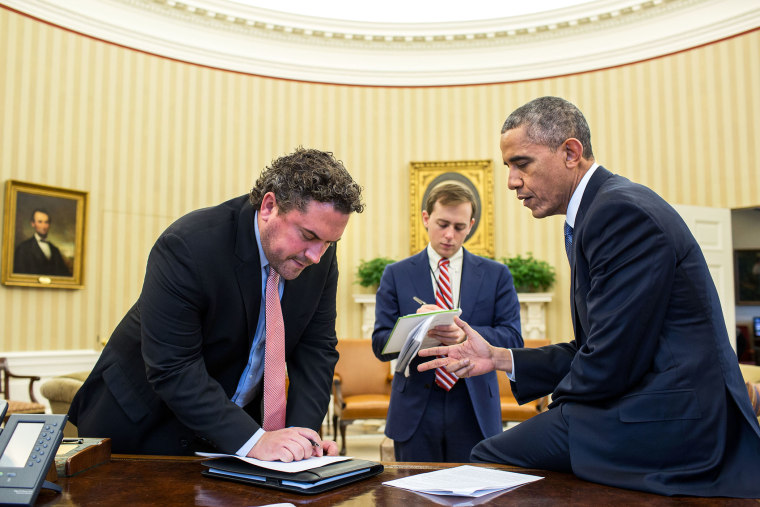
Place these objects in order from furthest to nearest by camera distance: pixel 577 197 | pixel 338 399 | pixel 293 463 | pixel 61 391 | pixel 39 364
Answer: pixel 39 364 → pixel 338 399 → pixel 61 391 → pixel 577 197 → pixel 293 463

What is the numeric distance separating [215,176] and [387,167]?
90.0 inches

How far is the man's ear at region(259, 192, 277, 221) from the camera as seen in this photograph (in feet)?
6.49

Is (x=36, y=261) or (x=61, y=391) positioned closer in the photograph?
(x=61, y=391)

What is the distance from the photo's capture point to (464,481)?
1.58 m

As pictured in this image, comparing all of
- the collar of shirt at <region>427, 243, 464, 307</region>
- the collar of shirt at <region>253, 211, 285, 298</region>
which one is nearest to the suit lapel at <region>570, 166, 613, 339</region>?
the collar of shirt at <region>253, 211, 285, 298</region>

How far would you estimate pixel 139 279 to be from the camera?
7723 millimetres

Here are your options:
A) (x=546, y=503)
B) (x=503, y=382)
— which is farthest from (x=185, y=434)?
(x=503, y=382)

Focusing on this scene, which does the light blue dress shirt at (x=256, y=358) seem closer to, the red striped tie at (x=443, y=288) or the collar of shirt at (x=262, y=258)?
the collar of shirt at (x=262, y=258)

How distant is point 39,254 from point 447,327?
574cm

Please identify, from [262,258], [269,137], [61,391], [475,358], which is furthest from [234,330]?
[269,137]

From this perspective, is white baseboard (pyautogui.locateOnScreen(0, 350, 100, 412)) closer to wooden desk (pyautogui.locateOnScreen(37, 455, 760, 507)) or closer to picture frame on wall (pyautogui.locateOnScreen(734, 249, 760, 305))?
wooden desk (pyautogui.locateOnScreen(37, 455, 760, 507))

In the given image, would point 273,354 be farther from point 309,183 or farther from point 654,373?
point 654,373

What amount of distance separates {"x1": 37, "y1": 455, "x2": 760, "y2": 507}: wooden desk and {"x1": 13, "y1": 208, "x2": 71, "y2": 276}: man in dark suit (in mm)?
5760

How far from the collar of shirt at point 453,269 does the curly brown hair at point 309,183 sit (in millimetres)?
1183
